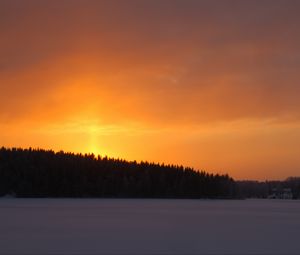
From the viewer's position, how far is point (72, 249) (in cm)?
1988

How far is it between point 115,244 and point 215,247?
4016 millimetres

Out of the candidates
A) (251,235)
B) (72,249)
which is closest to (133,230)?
(251,235)

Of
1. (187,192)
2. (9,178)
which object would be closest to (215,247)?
(9,178)

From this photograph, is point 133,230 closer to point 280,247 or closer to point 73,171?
point 280,247

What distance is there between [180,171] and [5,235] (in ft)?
320

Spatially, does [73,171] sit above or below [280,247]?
above

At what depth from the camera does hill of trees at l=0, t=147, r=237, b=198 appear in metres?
104

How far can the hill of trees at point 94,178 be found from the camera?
340ft

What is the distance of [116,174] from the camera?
114 m

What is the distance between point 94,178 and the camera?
111 metres

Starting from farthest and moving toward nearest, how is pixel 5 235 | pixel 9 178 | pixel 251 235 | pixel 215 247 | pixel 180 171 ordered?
pixel 180 171
pixel 9 178
pixel 251 235
pixel 5 235
pixel 215 247

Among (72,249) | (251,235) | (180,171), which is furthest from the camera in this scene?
(180,171)

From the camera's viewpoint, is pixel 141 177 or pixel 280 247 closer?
pixel 280 247

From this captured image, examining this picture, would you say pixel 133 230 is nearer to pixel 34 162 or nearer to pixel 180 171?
pixel 34 162
